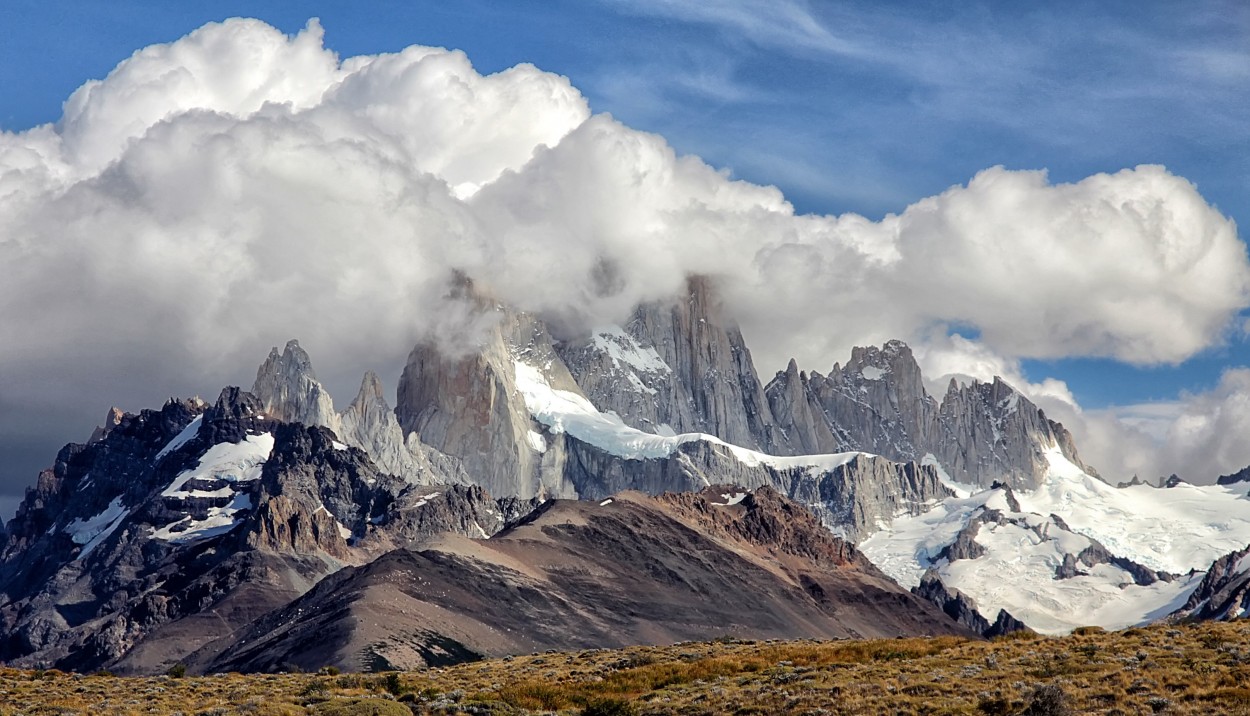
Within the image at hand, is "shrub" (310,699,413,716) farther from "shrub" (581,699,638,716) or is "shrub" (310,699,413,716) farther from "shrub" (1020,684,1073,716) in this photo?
"shrub" (1020,684,1073,716)

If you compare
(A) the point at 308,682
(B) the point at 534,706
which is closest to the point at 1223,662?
(B) the point at 534,706

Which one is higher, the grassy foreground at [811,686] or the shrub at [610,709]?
the grassy foreground at [811,686]

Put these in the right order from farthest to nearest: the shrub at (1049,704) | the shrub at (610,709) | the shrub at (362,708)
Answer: the shrub at (610,709)
the shrub at (362,708)
the shrub at (1049,704)

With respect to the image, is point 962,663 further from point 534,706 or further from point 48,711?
point 48,711

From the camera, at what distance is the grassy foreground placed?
68.3m

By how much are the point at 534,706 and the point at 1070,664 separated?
24.0 m

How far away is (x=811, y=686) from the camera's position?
74.9 m

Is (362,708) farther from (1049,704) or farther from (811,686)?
(1049,704)

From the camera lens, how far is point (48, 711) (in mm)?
77688

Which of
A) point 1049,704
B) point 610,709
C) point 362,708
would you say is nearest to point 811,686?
point 610,709

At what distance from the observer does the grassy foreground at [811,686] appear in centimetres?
6831

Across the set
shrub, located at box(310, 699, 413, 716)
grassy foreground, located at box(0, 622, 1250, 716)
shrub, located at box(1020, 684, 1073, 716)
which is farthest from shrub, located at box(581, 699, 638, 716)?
shrub, located at box(1020, 684, 1073, 716)

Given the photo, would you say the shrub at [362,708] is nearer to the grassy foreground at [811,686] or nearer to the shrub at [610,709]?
the grassy foreground at [811,686]

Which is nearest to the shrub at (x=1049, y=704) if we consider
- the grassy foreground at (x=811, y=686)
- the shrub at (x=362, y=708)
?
the grassy foreground at (x=811, y=686)
